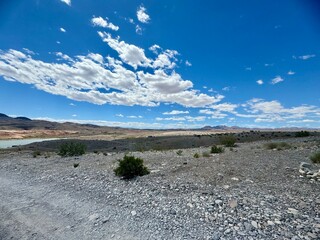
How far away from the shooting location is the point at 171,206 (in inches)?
264

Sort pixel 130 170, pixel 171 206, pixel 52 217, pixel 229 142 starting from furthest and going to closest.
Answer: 1. pixel 229 142
2. pixel 130 170
3. pixel 171 206
4. pixel 52 217

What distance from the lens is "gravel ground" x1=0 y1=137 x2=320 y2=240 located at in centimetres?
537

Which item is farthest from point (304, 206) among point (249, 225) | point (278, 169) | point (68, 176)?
point (68, 176)

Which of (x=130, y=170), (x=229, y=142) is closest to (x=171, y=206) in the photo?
(x=130, y=170)

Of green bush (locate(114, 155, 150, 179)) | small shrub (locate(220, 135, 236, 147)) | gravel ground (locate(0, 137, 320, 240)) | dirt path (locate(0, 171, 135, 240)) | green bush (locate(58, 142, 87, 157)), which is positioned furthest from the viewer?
small shrub (locate(220, 135, 236, 147))

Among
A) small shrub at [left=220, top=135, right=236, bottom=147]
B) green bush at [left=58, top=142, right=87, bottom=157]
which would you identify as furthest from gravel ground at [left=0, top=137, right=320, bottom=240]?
small shrub at [left=220, top=135, right=236, bottom=147]

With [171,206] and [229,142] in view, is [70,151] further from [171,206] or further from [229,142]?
[171,206]

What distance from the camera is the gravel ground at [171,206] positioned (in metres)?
5.37

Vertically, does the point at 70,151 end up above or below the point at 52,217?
above

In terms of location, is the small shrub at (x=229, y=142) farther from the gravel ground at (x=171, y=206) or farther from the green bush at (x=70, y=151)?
the green bush at (x=70, y=151)

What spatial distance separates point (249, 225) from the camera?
5344 millimetres

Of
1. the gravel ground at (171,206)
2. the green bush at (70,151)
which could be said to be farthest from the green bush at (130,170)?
the green bush at (70,151)

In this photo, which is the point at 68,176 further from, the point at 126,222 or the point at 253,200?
the point at 253,200

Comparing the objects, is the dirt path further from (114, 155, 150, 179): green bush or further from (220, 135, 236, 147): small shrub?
(220, 135, 236, 147): small shrub
